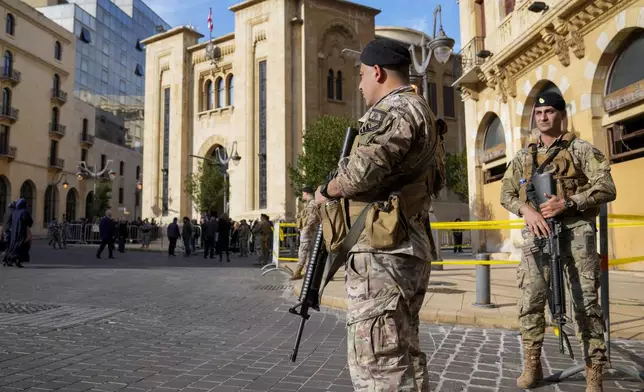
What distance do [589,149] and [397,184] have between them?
2.00 m

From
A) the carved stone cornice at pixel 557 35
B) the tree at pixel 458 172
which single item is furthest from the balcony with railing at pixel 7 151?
the carved stone cornice at pixel 557 35

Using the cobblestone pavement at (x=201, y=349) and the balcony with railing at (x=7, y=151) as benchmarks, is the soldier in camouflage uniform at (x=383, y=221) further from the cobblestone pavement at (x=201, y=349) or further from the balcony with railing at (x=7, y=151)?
the balcony with railing at (x=7, y=151)

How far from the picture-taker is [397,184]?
2.45 metres

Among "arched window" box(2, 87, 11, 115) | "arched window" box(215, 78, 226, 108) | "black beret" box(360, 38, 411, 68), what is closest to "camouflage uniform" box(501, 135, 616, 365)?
"black beret" box(360, 38, 411, 68)

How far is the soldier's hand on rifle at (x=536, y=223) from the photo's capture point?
355 cm

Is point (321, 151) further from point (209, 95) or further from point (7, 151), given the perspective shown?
point (7, 151)

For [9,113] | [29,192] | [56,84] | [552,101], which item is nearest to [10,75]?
[9,113]

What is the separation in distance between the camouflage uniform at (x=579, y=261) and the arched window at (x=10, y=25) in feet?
157

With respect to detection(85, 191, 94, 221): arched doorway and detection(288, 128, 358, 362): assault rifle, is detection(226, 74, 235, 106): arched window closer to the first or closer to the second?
detection(85, 191, 94, 221): arched doorway

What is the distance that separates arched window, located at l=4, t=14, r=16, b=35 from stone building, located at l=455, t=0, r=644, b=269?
39.4 m

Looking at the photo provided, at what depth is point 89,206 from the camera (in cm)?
5253

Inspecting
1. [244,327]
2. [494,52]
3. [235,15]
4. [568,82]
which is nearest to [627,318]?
[244,327]

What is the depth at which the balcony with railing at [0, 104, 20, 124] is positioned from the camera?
40031mm

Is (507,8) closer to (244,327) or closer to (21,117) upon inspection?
(244,327)
